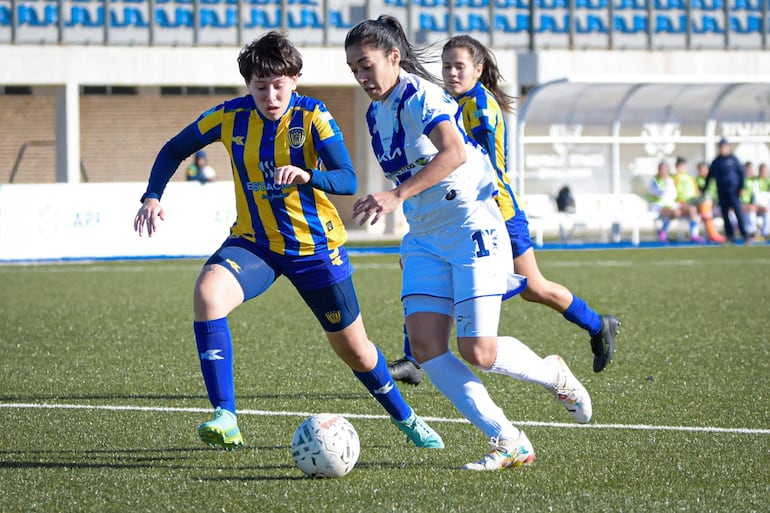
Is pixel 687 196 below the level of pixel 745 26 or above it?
below

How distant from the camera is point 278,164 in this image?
5.33 meters

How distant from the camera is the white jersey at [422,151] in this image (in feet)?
15.8

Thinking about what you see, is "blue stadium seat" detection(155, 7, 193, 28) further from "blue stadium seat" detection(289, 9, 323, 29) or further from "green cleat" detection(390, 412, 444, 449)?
"green cleat" detection(390, 412, 444, 449)

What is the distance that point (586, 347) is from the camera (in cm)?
894

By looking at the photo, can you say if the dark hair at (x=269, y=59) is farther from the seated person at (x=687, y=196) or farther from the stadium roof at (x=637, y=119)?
the seated person at (x=687, y=196)

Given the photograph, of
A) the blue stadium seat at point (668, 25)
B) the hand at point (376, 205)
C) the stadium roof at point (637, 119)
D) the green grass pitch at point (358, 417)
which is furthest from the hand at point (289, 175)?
the blue stadium seat at point (668, 25)

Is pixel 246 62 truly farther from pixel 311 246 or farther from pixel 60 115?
pixel 60 115

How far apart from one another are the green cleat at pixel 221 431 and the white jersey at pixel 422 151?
103cm

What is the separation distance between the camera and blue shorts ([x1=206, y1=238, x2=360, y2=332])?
17.7ft

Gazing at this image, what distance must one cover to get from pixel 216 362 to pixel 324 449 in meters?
0.74

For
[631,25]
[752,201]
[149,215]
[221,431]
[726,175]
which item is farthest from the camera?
[631,25]

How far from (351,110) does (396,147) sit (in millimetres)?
26261

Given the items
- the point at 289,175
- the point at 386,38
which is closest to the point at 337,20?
the point at 386,38

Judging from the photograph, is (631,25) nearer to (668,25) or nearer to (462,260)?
(668,25)
